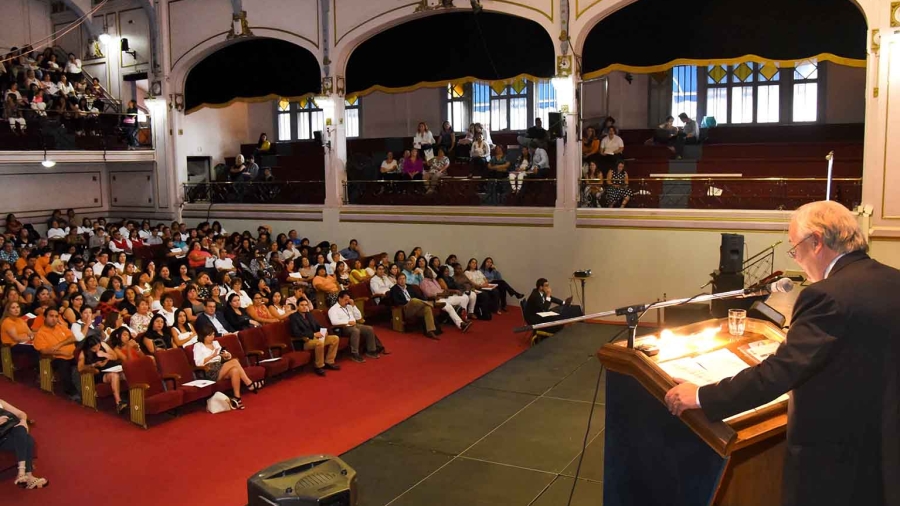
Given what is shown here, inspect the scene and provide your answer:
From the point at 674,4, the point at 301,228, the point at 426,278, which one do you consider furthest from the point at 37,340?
the point at 674,4

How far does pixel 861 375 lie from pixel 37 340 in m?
9.56

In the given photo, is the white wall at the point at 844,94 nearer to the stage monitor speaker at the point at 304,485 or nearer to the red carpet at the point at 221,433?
the red carpet at the point at 221,433

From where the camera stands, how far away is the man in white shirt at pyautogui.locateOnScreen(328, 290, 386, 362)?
11.5 metres

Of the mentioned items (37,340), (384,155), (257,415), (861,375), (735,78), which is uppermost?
(735,78)

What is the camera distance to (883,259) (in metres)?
11.9

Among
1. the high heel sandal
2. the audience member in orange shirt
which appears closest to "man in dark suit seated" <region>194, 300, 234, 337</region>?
the audience member in orange shirt

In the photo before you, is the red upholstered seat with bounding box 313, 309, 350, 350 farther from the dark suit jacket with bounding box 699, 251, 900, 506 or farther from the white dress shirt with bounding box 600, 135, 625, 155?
the dark suit jacket with bounding box 699, 251, 900, 506

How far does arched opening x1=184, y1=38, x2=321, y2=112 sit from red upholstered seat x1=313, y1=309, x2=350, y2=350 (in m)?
7.29

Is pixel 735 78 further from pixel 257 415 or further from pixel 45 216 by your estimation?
pixel 45 216

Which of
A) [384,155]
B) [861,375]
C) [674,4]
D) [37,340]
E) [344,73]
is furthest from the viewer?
[384,155]

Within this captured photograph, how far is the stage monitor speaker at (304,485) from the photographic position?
4254 mm

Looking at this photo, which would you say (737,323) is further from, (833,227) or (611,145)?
(611,145)

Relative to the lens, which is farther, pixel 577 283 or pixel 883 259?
pixel 577 283

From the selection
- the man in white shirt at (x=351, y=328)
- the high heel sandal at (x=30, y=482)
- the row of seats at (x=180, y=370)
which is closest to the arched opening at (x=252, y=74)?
the man in white shirt at (x=351, y=328)
